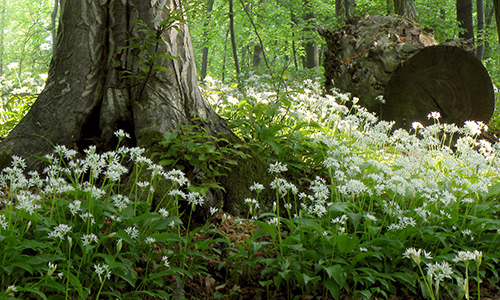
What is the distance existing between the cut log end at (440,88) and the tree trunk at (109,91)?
3.81 metres

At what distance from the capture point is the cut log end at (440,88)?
604cm

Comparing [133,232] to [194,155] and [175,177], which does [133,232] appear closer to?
[175,177]

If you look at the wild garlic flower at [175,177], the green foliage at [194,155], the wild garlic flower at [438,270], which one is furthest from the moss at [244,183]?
the wild garlic flower at [438,270]

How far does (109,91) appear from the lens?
3641 millimetres

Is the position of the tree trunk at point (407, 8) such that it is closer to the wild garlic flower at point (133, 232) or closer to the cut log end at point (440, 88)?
the cut log end at point (440, 88)

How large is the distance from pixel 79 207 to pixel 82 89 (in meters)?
1.93

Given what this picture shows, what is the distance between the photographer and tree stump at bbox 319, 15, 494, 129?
606cm

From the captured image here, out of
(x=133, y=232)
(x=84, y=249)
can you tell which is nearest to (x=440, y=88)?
(x=133, y=232)

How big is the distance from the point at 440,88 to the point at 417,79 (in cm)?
46

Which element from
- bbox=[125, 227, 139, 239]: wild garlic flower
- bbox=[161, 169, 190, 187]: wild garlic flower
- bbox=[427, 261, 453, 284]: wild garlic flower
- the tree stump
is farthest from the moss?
the tree stump

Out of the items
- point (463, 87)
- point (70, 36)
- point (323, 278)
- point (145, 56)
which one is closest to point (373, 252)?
point (323, 278)

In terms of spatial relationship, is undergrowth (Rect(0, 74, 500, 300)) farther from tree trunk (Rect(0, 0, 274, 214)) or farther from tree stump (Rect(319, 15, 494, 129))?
tree stump (Rect(319, 15, 494, 129))

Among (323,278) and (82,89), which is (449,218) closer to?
(323,278)

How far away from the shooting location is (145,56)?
12.1 feet
